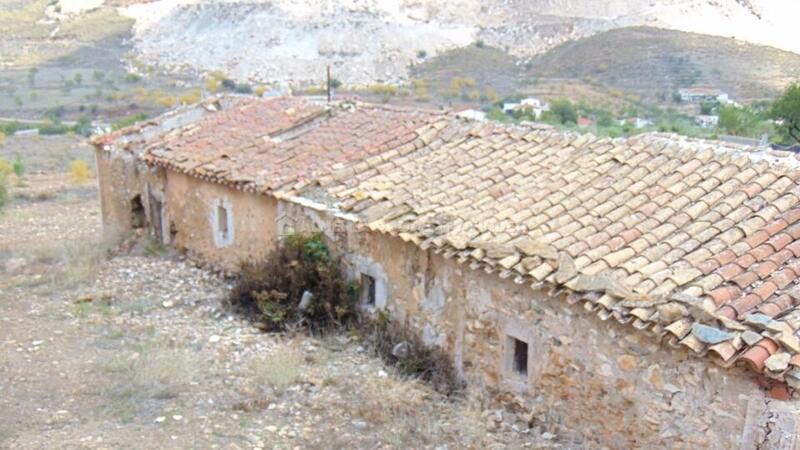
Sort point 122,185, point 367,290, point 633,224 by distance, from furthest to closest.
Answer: point 122,185 → point 367,290 → point 633,224

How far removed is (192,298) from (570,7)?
49850 millimetres

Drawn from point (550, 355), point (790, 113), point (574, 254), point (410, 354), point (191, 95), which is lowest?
point (191, 95)

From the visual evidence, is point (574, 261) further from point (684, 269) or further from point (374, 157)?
point (374, 157)

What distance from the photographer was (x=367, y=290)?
9.23 m

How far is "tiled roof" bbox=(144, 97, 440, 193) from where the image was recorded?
35.6 feet

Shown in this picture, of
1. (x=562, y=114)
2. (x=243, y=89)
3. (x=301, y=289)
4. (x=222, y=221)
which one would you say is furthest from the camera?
(x=243, y=89)

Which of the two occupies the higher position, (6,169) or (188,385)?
(188,385)

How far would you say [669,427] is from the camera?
5.67 metres

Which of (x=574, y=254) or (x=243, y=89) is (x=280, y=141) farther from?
(x=243, y=89)

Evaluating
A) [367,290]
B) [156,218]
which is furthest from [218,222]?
[367,290]

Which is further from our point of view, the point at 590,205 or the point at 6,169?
the point at 6,169

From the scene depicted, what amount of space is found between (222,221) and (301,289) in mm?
3116

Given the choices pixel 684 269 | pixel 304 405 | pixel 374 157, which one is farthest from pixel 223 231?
pixel 684 269

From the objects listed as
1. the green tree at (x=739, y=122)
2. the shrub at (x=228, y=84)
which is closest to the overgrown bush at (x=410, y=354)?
the green tree at (x=739, y=122)
